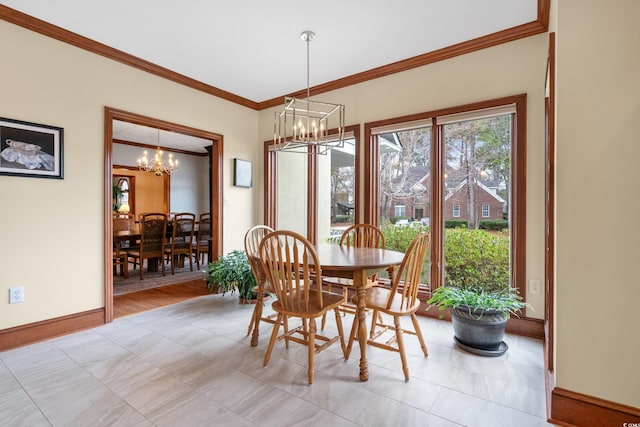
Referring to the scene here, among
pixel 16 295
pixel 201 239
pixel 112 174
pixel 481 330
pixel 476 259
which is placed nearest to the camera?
pixel 481 330

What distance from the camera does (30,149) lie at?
2420 mm

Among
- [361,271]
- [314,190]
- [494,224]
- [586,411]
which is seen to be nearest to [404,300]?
[361,271]

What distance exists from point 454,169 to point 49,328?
3.78m

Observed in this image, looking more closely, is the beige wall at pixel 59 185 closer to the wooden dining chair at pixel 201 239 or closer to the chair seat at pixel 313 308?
the chair seat at pixel 313 308

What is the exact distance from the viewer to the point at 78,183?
106 inches

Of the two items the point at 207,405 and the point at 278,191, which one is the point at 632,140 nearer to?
the point at 207,405

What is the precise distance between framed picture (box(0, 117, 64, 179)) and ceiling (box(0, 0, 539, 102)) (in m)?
0.86

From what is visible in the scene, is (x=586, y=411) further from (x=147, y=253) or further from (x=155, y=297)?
(x=147, y=253)

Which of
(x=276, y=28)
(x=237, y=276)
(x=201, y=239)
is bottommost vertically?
(x=237, y=276)

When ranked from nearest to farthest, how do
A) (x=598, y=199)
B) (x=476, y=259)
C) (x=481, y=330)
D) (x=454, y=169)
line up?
(x=598, y=199) → (x=481, y=330) → (x=476, y=259) → (x=454, y=169)

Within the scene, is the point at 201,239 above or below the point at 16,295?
above

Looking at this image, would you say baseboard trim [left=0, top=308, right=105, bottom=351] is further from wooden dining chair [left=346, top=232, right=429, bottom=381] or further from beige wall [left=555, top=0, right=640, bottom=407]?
beige wall [left=555, top=0, right=640, bottom=407]

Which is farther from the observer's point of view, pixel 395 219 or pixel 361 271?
pixel 395 219

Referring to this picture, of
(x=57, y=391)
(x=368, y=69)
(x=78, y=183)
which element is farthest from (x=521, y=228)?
(x=78, y=183)
